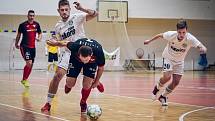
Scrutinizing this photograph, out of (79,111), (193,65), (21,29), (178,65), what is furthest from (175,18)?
(79,111)

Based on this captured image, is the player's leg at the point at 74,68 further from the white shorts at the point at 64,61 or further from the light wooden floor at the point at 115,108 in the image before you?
the light wooden floor at the point at 115,108

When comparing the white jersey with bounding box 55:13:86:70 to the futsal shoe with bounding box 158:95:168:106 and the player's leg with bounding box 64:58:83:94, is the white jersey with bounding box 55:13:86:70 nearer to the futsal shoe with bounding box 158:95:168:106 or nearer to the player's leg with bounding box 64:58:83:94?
the player's leg with bounding box 64:58:83:94

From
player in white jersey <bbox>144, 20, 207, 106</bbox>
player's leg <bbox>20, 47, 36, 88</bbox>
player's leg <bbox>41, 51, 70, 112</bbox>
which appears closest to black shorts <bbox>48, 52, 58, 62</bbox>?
player's leg <bbox>20, 47, 36, 88</bbox>

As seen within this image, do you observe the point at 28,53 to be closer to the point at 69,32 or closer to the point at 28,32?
the point at 28,32

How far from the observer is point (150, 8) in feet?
96.5

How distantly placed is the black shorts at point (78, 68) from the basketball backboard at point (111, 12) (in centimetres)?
1945

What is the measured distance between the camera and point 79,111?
8414mm

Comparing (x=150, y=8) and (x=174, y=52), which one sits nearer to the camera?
(x=174, y=52)

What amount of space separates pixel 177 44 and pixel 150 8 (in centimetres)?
2017

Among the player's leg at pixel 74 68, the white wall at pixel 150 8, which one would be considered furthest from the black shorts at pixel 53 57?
the player's leg at pixel 74 68

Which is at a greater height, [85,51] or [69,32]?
[69,32]

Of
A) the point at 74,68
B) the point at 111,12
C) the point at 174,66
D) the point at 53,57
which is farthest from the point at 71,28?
the point at 111,12

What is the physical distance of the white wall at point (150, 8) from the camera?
1051 inches

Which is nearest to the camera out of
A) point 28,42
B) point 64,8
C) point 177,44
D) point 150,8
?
point 64,8
